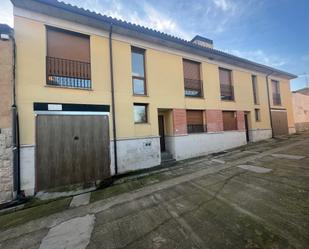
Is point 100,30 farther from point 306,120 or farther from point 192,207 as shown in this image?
point 306,120

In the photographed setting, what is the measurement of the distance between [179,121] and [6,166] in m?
6.97

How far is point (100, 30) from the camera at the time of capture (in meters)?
6.64

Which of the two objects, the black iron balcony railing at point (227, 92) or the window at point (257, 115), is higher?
the black iron balcony railing at point (227, 92)

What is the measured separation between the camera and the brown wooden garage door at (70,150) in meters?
5.34

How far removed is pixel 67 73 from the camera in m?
5.99

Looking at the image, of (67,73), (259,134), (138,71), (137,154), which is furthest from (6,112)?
(259,134)

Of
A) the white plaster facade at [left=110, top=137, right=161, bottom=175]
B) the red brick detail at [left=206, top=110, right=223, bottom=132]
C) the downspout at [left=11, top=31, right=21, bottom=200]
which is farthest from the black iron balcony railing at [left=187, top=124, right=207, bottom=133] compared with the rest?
the downspout at [left=11, top=31, right=21, bottom=200]

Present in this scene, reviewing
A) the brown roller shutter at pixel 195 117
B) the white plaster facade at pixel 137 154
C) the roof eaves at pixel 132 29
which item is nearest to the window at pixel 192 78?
the roof eaves at pixel 132 29

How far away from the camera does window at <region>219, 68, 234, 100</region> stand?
34.7ft

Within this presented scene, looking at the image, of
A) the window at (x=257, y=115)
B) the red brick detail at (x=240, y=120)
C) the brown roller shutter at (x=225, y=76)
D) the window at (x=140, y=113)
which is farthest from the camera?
the window at (x=257, y=115)

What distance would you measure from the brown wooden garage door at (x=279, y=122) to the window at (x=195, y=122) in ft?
25.8

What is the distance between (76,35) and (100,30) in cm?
100

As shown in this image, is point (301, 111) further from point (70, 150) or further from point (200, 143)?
point (70, 150)

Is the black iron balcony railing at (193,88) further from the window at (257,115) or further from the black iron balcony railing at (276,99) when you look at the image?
the black iron balcony railing at (276,99)
